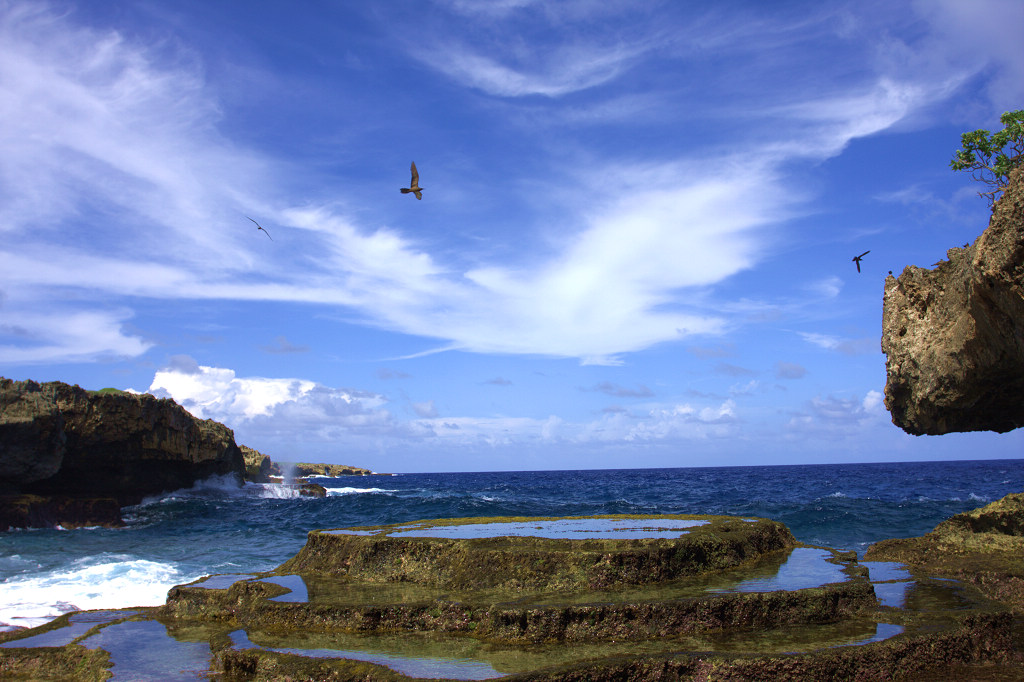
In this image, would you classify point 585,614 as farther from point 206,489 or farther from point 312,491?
point 312,491

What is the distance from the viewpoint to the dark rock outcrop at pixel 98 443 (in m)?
28.2

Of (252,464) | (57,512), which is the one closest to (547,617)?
(57,512)

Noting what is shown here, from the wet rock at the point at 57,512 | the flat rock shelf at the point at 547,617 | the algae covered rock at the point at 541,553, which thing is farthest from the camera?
the wet rock at the point at 57,512

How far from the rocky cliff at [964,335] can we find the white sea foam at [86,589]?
15933mm

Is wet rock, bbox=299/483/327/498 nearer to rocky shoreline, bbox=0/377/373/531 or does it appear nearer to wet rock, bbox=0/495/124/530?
rocky shoreline, bbox=0/377/373/531

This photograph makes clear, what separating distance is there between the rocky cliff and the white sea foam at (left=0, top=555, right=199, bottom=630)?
52.3 feet

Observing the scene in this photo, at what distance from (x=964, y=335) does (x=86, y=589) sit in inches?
708

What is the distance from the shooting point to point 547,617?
612cm

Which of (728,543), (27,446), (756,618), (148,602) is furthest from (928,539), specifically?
(27,446)

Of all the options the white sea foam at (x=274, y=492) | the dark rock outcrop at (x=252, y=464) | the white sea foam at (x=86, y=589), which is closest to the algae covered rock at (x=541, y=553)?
the white sea foam at (x=86, y=589)

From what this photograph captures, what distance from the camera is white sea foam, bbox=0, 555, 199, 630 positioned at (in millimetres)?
12844

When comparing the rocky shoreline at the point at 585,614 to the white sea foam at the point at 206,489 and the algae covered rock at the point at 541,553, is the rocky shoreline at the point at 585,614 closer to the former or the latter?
the algae covered rock at the point at 541,553

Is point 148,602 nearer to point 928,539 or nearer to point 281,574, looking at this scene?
point 281,574

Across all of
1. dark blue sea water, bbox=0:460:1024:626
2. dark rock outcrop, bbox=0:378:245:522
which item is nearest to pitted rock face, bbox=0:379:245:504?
dark rock outcrop, bbox=0:378:245:522
